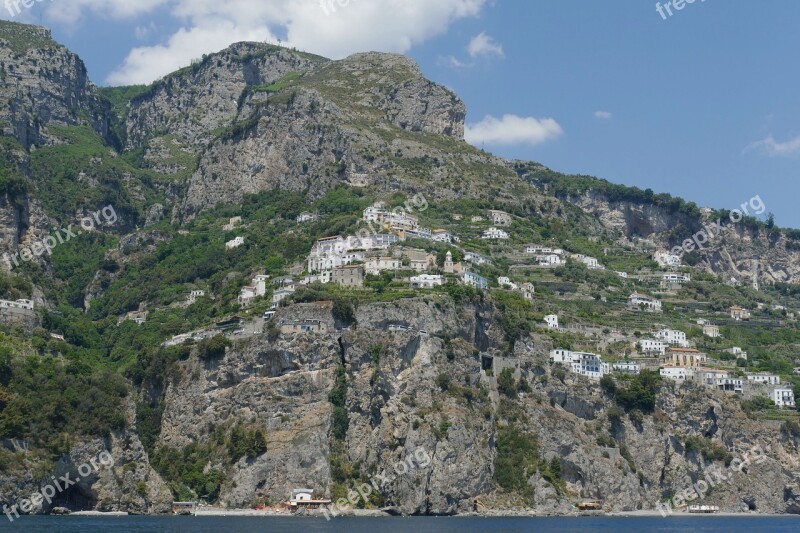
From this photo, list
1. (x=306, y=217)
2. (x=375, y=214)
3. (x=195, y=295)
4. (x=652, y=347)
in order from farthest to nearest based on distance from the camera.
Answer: (x=306, y=217) < (x=375, y=214) < (x=195, y=295) < (x=652, y=347)

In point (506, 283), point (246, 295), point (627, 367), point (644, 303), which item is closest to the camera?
point (627, 367)

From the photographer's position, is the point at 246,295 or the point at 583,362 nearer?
the point at 583,362

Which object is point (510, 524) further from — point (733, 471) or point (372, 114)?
point (372, 114)

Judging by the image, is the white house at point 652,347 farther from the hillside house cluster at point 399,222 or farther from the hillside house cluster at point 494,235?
the hillside house cluster at point 494,235

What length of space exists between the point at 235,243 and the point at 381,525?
210 ft

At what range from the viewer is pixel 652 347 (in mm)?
122938

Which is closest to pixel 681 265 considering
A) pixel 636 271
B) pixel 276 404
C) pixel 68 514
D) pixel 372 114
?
pixel 636 271

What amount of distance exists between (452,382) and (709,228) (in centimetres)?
8460

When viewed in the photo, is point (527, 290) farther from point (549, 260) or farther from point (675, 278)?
point (675, 278)

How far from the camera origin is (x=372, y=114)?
166625 mm

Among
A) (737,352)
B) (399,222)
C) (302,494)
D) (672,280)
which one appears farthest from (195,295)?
(737,352)

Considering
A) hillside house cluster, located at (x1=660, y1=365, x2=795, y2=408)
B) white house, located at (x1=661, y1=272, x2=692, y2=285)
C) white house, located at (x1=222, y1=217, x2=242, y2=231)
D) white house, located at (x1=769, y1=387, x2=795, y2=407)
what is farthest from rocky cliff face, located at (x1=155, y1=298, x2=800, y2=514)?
white house, located at (x1=222, y1=217, x2=242, y2=231)

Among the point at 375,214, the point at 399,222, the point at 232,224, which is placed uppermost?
the point at 232,224

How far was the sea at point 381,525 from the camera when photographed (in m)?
79.6
